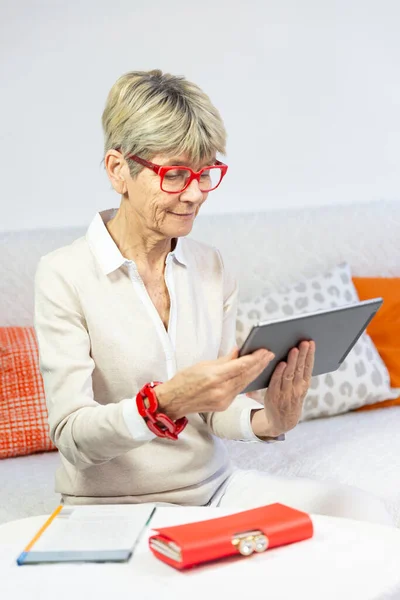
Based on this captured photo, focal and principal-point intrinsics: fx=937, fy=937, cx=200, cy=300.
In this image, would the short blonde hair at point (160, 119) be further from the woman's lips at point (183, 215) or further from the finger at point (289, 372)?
the finger at point (289, 372)

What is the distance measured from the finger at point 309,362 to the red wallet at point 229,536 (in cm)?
30

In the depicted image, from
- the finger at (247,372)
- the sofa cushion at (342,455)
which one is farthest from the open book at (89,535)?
the sofa cushion at (342,455)

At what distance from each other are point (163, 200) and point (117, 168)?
133 mm

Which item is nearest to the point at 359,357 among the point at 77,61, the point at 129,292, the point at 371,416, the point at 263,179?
the point at 371,416

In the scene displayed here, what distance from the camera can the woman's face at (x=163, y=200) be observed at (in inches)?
67.7

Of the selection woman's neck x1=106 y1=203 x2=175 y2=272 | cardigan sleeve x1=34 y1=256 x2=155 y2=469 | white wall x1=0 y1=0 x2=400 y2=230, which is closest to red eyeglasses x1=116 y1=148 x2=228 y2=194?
woman's neck x1=106 y1=203 x2=175 y2=272

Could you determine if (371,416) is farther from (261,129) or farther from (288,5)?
(288,5)

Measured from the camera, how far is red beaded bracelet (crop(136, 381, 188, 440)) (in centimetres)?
148

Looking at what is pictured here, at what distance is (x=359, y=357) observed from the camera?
2.66 metres

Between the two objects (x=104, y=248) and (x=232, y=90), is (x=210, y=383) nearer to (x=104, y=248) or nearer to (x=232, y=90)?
(x=104, y=248)

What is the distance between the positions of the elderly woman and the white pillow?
799 mm

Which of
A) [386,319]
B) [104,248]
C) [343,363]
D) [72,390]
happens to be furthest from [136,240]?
[386,319]

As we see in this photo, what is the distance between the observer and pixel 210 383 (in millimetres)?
1451

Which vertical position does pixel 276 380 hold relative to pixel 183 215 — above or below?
below
